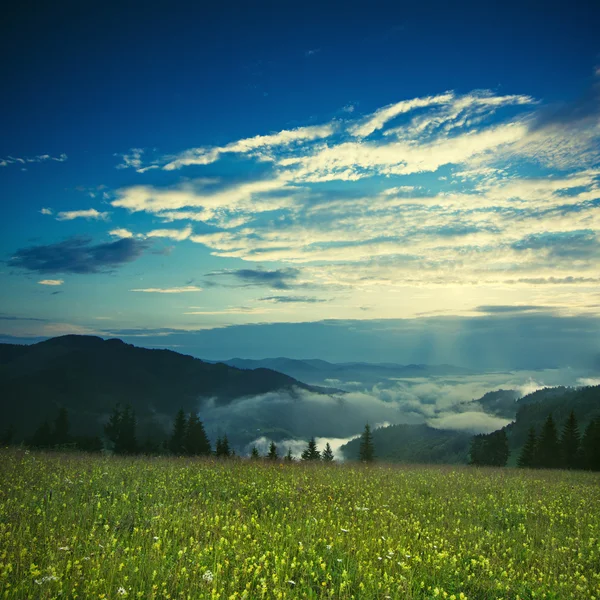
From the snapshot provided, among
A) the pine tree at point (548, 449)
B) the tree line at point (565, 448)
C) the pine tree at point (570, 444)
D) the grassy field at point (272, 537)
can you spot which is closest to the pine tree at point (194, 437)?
the tree line at point (565, 448)

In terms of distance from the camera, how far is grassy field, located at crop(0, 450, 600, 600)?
571 centimetres

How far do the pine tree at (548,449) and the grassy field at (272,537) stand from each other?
189 feet

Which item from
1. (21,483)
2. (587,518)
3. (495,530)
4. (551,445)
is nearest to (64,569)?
(21,483)

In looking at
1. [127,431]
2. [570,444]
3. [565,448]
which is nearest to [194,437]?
[127,431]

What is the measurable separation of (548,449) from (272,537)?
67540 millimetres

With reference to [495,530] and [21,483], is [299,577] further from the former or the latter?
[21,483]

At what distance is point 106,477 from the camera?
10844mm

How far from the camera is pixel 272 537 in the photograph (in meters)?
7.28

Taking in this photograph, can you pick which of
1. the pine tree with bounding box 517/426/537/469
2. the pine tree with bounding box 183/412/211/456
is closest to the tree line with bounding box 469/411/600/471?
the pine tree with bounding box 517/426/537/469

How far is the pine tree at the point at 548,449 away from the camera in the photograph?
6044cm

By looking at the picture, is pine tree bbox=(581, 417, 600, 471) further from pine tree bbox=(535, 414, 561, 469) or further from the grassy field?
the grassy field

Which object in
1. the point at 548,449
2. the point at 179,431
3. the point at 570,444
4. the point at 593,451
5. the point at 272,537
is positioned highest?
the point at 272,537

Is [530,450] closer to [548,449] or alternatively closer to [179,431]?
[548,449]

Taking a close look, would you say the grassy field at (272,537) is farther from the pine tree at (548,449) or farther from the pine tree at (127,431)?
the pine tree at (548,449)
